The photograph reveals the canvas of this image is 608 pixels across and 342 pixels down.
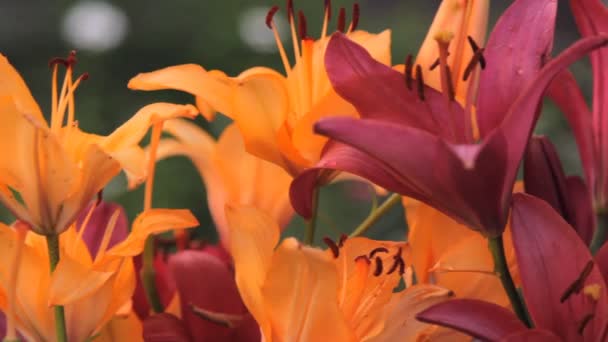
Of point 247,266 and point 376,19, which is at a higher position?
point 247,266

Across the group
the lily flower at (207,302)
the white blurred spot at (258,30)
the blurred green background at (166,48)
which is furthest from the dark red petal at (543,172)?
the white blurred spot at (258,30)

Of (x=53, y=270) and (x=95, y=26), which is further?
(x=95, y=26)

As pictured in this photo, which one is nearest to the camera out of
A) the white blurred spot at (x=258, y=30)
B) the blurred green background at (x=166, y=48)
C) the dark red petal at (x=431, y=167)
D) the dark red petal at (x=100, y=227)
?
the dark red petal at (x=431, y=167)

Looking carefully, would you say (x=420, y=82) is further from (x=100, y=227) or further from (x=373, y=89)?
(x=100, y=227)

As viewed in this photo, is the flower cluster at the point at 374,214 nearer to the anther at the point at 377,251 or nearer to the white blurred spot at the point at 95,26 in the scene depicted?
the anther at the point at 377,251

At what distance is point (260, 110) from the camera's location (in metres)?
0.35

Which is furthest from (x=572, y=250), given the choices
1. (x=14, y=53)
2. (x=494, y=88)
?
(x=14, y=53)

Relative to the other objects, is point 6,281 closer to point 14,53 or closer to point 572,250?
point 572,250

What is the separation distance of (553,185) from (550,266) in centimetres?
4

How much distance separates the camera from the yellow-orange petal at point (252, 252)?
316 millimetres

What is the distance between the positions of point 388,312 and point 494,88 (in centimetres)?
8

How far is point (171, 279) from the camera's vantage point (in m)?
A: 0.43

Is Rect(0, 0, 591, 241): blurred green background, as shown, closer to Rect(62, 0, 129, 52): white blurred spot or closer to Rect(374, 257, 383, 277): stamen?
Rect(62, 0, 129, 52): white blurred spot

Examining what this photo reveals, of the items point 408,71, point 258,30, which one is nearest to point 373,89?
point 408,71
